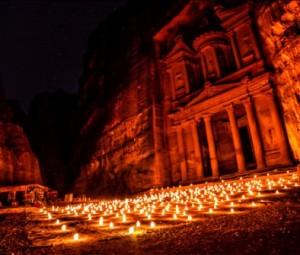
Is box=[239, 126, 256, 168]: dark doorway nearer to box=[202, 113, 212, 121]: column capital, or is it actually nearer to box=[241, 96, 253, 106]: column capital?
box=[202, 113, 212, 121]: column capital

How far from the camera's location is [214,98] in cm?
2002

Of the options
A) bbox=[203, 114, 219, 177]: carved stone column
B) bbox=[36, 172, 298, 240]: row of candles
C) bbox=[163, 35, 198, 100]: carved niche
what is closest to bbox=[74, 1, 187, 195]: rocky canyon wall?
bbox=[163, 35, 198, 100]: carved niche

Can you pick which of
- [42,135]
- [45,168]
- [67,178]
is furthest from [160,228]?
[42,135]

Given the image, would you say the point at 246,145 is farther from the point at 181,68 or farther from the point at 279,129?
the point at 181,68

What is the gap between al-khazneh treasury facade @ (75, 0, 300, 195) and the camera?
14.5 m

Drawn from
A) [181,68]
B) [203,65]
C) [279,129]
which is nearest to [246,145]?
[279,129]

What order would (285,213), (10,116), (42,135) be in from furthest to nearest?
1. (42,135)
2. (10,116)
3. (285,213)

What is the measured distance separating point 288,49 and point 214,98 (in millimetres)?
7626

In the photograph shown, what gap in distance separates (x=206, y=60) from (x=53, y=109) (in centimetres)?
3428

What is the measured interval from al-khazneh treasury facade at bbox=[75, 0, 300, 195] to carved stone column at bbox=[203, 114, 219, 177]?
8cm

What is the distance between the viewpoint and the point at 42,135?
45.5 m

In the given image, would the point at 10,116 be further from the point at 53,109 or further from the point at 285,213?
the point at 285,213

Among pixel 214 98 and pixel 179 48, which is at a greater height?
pixel 179 48

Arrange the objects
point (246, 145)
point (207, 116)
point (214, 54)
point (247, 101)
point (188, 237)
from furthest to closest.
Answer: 1. point (246, 145)
2. point (214, 54)
3. point (207, 116)
4. point (247, 101)
5. point (188, 237)
